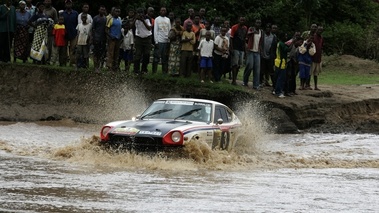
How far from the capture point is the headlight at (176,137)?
15680 mm

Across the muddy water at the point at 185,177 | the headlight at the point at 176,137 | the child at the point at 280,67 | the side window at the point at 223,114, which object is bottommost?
the muddy water at the point at 185,177

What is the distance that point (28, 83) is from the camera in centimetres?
2450

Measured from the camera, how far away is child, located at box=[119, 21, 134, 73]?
2434 centimetres

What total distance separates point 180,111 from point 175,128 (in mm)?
1577

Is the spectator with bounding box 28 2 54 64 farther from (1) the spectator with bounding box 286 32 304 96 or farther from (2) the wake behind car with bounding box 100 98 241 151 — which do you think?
(1) the spectator with bounding box 286 32 304 96

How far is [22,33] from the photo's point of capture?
24.3 meters

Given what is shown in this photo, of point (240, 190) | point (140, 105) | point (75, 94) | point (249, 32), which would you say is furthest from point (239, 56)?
point (240, 190)

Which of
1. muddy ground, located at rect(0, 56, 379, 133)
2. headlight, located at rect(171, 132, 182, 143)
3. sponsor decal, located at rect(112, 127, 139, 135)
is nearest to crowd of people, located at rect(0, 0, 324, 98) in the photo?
muddy ground, located at rect(0, 56, 379, 133)

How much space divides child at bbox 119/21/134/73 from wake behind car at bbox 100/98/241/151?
21.3 feet

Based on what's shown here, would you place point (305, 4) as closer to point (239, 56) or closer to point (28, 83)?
point (239, 56)

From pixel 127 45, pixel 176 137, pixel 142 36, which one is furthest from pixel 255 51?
pixel 176 137

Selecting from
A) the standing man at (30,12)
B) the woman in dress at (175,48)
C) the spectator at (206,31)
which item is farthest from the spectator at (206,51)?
the standing man at (30,12)

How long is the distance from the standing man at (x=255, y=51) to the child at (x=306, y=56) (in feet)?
6.51

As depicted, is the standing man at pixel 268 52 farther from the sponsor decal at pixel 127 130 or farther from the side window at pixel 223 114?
the sponsor decal at pixel 127 130
